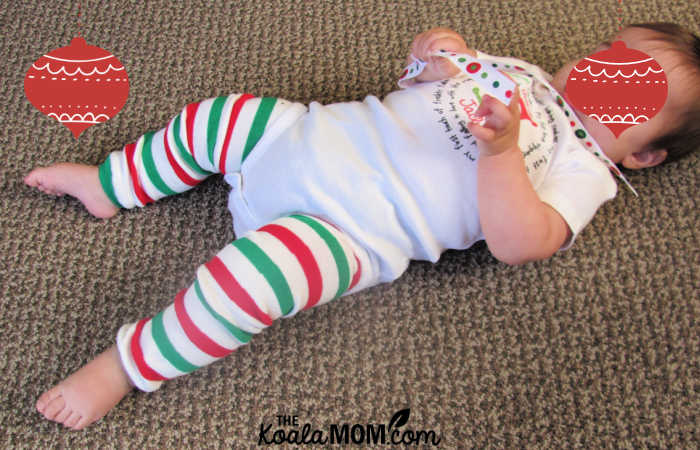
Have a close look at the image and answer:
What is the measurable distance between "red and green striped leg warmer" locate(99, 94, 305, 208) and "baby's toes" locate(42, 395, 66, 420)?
22 cm

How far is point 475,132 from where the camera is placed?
48cm

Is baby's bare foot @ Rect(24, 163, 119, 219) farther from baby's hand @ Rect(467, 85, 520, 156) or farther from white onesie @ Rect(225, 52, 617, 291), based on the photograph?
baby's hand @ Rect(467, 85, 520, 156)

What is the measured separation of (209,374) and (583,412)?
1.28 feet

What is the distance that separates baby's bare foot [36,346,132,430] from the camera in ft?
1.71

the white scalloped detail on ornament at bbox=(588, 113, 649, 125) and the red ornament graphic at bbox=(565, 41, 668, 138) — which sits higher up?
the red ornament graphic at bbox=(565, 41, 668, 138)

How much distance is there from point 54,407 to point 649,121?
2.24 feet

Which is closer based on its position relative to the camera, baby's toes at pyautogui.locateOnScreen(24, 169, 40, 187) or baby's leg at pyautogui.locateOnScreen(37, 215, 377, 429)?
baby's leg at pyautogui.locateOnScreen(37, 215, 377, 429)

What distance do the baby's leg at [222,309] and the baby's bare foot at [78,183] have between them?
16cm

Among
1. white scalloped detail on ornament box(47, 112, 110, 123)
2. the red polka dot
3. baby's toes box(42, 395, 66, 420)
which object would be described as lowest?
baby's toes box(42, 395, 66, 420)

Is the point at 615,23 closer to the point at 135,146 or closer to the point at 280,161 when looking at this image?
the point at 280,161

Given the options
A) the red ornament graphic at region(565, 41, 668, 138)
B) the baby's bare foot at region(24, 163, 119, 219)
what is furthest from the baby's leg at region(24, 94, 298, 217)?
the red ornament graphic at region(565, 41, 668, 138)

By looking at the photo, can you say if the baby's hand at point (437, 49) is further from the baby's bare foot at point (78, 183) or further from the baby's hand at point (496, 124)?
the baby's bare foot at point (78, 183)

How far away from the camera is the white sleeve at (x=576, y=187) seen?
558 mm

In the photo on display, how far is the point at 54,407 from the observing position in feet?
1.71
